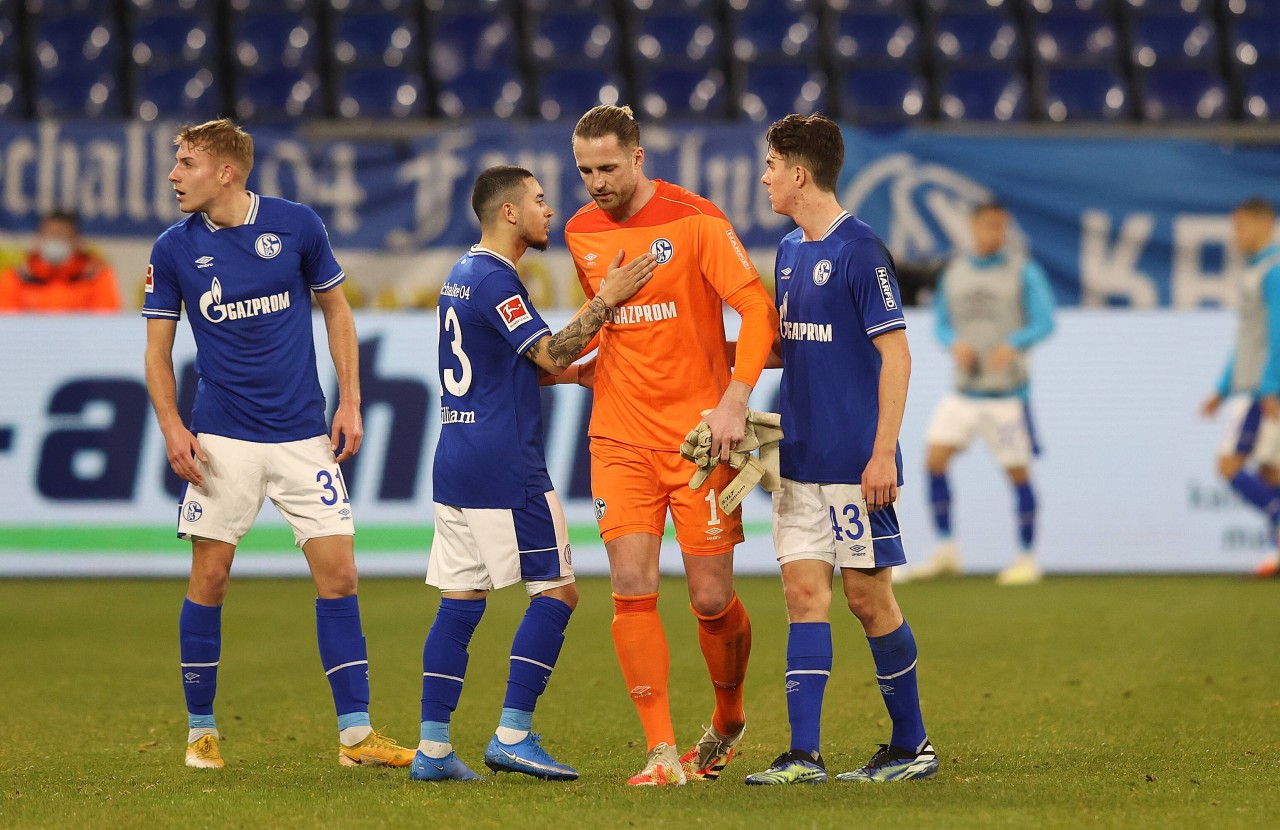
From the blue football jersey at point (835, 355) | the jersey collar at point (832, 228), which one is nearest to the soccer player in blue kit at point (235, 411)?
the blue football jersey at point (835, 355)

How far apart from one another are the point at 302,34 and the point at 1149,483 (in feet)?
27.9

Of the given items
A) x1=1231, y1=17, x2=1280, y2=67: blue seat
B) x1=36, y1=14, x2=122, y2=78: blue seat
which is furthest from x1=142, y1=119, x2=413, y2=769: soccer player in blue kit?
x1=1231, y1=17, x2=1280, y2=67: blue seat

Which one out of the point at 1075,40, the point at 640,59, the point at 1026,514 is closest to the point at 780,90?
the point at 640,59

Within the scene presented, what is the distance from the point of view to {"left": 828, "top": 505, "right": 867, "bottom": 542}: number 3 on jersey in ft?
15.0

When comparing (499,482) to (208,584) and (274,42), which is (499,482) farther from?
(274,42)

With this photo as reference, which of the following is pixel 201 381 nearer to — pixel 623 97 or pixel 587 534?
pixel 587 534

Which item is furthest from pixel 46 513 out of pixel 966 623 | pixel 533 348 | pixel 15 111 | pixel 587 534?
pixel 533 348

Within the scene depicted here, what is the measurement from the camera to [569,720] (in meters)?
5.80

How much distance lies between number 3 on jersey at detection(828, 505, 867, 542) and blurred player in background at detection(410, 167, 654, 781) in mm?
859

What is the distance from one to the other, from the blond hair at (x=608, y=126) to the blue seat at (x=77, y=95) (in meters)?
10.2

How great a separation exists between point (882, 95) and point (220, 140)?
9.82 metres

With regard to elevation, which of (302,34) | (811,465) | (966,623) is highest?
(302,34)

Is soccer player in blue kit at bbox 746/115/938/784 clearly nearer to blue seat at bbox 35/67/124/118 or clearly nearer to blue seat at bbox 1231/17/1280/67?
blue seat at bbox 35/67/124/118

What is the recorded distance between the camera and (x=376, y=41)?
14.3m
